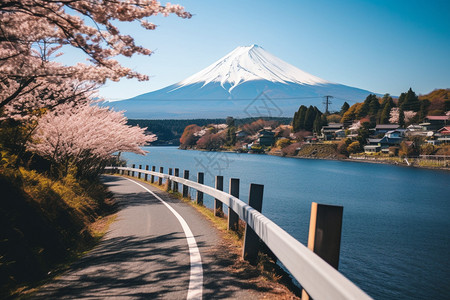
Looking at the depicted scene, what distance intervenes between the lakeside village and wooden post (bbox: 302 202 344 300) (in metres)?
49.5

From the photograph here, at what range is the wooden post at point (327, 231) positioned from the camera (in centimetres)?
222

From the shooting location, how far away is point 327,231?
2260mm

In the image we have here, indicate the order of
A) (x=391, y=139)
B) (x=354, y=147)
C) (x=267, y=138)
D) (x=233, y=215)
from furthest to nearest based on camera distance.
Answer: (x=267, y=138)
(x=354, y=147)
(x=391, y=139)
(x=233, y=215)

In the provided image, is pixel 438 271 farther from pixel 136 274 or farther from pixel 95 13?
pixel 95 13

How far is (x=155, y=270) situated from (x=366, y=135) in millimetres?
86606

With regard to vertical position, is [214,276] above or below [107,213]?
above

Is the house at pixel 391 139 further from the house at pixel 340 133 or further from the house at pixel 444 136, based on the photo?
the house at pixel 340 133

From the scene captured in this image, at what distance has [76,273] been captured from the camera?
4.08 metres

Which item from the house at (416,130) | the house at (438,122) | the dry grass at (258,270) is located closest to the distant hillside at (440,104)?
the house at (438,122)

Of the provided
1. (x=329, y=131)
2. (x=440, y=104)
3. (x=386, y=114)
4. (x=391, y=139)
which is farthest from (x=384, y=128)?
(x=440, y=104)

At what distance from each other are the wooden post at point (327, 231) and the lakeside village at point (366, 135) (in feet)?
163

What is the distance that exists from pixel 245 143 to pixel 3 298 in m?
119

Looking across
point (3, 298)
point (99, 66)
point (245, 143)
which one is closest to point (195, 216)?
point (99, 66)

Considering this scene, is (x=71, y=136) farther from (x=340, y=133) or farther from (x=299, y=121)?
(x=299, y=121)
